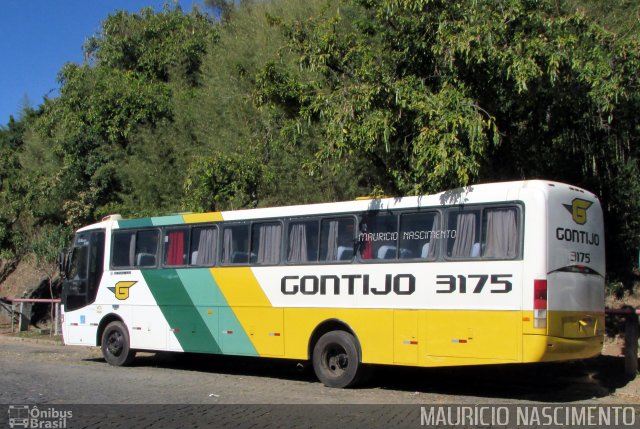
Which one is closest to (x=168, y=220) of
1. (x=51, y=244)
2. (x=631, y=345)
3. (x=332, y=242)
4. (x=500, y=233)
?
(x=332, y=242)

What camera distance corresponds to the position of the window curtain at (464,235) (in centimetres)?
1016

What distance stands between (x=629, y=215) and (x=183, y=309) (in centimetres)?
900

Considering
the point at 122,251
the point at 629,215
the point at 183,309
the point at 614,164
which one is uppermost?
the point at 614,164

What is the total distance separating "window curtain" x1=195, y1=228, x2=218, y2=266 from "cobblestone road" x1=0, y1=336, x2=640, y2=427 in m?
2.22

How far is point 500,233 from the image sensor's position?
9.88 meters

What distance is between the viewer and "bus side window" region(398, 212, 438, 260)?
10570mm

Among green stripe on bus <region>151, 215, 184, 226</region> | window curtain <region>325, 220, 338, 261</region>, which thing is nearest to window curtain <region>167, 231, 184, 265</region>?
green stripe on bus <region>151, 215, 184, 226</region>

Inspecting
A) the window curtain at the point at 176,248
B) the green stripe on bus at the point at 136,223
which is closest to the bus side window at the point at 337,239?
the window curtain at the point at 176,248

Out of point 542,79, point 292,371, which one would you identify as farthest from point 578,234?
point 292,371

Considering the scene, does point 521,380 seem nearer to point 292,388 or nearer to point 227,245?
point 292,388

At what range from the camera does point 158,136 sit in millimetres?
23641

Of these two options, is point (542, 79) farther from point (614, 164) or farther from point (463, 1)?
point (614, 164)

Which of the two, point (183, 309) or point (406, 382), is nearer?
point (406, 382)

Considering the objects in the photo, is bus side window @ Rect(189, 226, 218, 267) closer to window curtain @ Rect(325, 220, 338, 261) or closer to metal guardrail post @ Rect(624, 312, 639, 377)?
window curtain @ Rect(325, 220, 338, 261)
